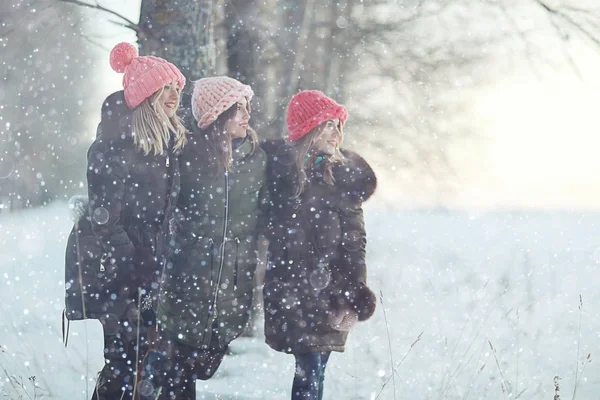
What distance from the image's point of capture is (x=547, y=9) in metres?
5.79

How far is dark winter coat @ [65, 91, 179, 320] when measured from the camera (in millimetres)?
3295

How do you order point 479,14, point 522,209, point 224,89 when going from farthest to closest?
point 522,209 → point 479,14 → point 224,89

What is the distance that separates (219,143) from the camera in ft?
11.0

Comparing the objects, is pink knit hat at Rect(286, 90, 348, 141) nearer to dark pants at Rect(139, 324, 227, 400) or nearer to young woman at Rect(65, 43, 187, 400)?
young woman at Rect(65, 43, 187, 400)

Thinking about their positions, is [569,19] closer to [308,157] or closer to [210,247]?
[308,157]

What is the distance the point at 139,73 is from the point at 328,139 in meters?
1.13

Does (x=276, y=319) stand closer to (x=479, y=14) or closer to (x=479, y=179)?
(x=479, y=14)

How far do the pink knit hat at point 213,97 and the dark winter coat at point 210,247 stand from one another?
14 centimetres

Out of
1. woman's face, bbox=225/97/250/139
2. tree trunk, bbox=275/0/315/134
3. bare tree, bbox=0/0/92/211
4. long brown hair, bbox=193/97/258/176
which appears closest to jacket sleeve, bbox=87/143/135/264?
long brown hair, bbox=193/97/258/176

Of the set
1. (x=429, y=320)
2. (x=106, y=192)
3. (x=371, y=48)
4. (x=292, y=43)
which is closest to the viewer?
(x=106, y=192)

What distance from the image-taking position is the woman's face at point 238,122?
3357 mm

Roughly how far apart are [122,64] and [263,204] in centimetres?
114

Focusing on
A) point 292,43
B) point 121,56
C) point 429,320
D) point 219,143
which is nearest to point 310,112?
point 219,143

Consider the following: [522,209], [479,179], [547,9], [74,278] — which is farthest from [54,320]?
[522,209]
